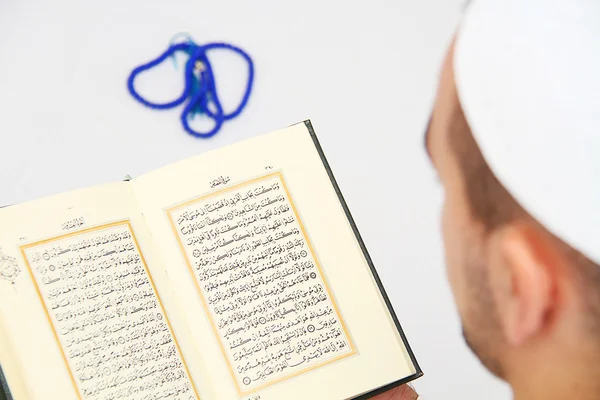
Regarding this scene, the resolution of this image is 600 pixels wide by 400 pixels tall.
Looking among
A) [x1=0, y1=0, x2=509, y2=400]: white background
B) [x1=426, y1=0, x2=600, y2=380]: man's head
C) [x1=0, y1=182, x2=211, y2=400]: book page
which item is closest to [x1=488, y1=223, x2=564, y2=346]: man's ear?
[x1=426, y1=0, x2=600, y2=380]: man's head

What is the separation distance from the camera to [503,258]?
0.74 metres

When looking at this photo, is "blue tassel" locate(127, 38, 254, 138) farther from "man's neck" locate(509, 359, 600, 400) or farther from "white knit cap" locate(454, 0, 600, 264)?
"man's neck" locate(509, 359, 600, 400)

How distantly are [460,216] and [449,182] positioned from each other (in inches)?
1.9

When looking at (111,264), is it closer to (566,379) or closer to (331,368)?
(331,368)

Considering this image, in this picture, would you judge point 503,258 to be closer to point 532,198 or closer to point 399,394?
point 532,198

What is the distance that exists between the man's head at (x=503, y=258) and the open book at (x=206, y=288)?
16 centimetres

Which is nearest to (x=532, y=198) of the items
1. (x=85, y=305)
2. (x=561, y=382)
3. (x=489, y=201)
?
(x=489, y=201)

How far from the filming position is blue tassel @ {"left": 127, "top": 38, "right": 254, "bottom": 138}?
0.93 metres

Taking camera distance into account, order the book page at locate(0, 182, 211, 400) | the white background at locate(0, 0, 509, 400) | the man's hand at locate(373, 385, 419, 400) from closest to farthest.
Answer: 1. the book page at locate(0, 182, 211, 400)
2. the man's hand at locate(373, 385, 419, 400)
3. the white background at locate(0, 0, 509, 400)

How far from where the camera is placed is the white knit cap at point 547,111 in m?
0.68

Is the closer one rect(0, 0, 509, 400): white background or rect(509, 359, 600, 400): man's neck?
rect(509, 359, 600, 400): man's neck

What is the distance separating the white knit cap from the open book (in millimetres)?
206

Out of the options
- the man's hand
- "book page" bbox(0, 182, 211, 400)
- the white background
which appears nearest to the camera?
"book page" bbox(0, 182, 211, 400)

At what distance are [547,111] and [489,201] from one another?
0.40 ft
